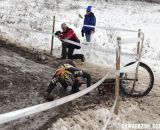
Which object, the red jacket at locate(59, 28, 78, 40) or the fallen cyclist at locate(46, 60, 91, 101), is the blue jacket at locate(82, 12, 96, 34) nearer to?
the red jacket at locate(59, 28, 78, 40)

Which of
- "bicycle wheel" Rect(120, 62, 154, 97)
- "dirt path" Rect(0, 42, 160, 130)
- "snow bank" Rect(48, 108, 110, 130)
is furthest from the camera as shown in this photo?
"bicycle wheel" Rect(120, 62, 154, 97)

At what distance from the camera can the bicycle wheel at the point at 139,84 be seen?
8.93 m

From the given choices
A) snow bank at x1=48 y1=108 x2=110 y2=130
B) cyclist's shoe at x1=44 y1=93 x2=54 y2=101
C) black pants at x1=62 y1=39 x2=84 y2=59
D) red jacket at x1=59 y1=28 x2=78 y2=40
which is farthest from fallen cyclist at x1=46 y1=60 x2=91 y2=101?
black pants at x1=62 y1=39 x2=84 y2=59

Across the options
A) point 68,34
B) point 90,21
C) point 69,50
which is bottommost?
point 69,50

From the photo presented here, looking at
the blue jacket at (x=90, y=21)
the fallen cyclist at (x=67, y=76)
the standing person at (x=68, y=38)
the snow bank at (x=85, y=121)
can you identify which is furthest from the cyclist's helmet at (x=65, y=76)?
the blue jacket at (x=90, y=21)

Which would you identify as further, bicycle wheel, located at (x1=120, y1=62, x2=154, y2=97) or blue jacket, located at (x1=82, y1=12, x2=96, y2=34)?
blue jacket, located at (x1=82, y1=12, x2=96, y2=34)

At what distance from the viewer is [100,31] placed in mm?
17906

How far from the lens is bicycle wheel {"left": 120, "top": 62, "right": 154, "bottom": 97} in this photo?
8926 mm

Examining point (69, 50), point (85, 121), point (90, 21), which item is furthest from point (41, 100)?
point (90, 21)

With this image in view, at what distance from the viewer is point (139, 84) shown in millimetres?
9625

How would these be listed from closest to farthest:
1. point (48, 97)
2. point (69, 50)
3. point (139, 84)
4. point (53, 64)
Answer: point (48, 97), point (139, 84), point (53, 64), point (69, 50)

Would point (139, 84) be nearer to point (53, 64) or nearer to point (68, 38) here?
point (68, 38)

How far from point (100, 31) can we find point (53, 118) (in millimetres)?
11103

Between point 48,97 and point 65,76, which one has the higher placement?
point 65,76
